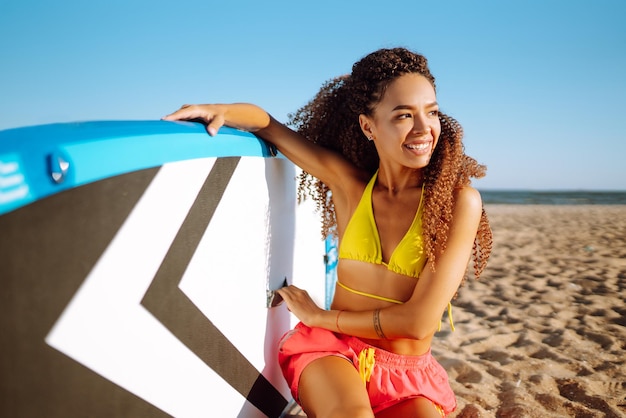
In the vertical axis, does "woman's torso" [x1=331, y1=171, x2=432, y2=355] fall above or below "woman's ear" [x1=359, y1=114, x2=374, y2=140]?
below

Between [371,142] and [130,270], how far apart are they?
1183mm

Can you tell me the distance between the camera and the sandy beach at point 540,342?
213 centimetres

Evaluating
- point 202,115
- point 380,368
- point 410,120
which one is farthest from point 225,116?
point 380,368

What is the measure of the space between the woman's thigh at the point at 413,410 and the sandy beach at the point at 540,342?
677 mm

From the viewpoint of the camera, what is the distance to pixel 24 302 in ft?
2.61

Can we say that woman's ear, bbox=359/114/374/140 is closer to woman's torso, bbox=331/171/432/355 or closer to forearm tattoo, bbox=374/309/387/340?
woman's torso, bbox=331/171/432/355

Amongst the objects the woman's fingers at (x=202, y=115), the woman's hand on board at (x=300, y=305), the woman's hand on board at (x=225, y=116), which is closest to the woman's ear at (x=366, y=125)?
the woman's hand on board at (x=225, y=116)

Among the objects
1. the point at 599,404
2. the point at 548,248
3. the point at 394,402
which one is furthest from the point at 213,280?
the point at 548,248

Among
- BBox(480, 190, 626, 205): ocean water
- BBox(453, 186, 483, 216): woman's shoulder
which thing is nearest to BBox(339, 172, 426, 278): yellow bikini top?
BBox(453, 186, 483, 216): woman's shoulder

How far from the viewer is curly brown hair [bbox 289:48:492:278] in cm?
151

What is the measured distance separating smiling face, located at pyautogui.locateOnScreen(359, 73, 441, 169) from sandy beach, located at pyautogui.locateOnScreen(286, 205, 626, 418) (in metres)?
1.25

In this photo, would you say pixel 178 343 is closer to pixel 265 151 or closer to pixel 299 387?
pixel 299 387

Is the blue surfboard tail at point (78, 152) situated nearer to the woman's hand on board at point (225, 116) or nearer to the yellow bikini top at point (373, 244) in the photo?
the woman's hand on board at point (225, 116)

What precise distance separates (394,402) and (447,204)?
694 mm
